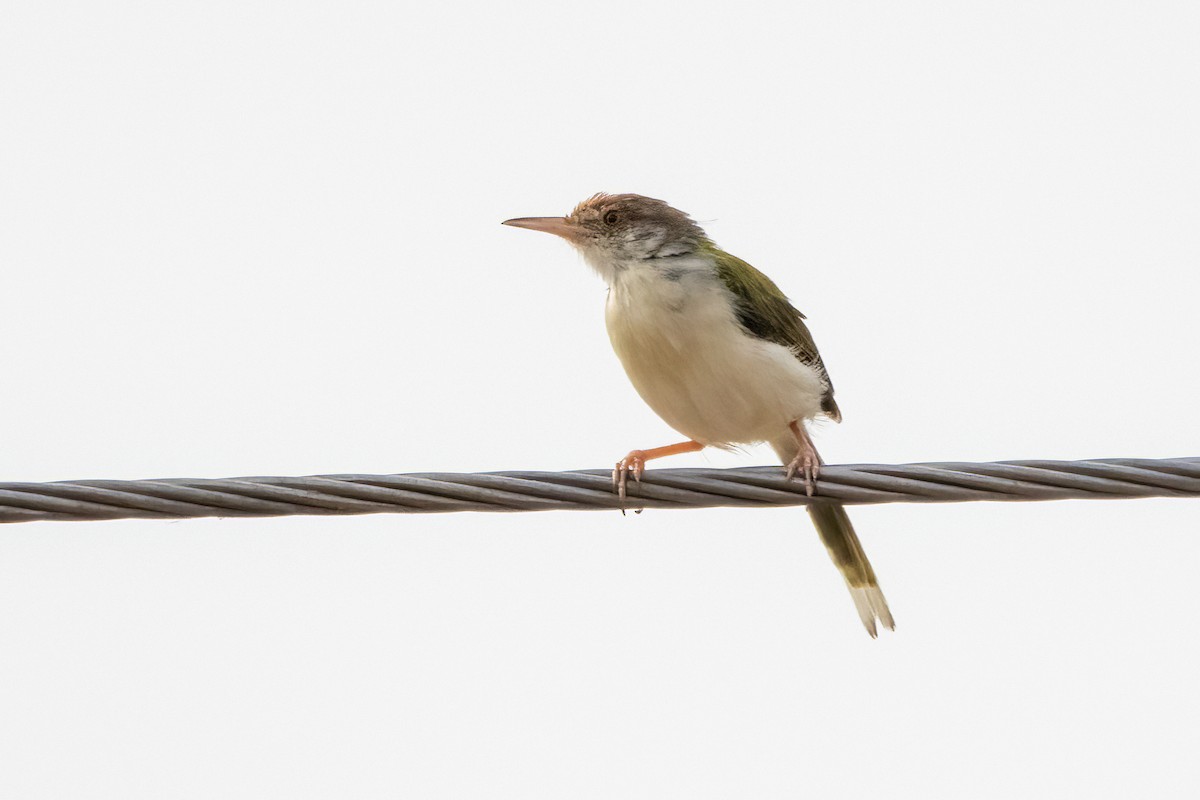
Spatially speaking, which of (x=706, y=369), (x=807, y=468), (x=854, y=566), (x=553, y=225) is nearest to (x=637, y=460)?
(x=706, y=369)

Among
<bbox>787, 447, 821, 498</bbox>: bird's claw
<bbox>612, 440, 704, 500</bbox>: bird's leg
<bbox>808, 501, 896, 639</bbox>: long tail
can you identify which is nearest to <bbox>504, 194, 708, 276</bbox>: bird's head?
<bbox>612, 440, 704, 500</bbox>: bird's leg

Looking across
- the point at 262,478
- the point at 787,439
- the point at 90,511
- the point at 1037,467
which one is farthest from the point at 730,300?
the point at 90,511

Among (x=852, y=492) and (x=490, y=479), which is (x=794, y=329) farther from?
(x=490, y=479)

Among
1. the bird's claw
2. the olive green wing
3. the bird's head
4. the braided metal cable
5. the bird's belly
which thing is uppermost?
the bird's head

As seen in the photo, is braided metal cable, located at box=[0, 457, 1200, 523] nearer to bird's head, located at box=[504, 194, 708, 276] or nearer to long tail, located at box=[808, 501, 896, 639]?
long tail, located at box=[808, 501, 896, 639]

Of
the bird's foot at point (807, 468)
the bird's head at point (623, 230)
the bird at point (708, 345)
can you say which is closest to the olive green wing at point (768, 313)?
the bird at point (708, 345)

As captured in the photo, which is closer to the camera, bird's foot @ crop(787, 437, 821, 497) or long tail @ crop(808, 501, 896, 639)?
bird's foot @ crop(787, 437, 821, 497)
